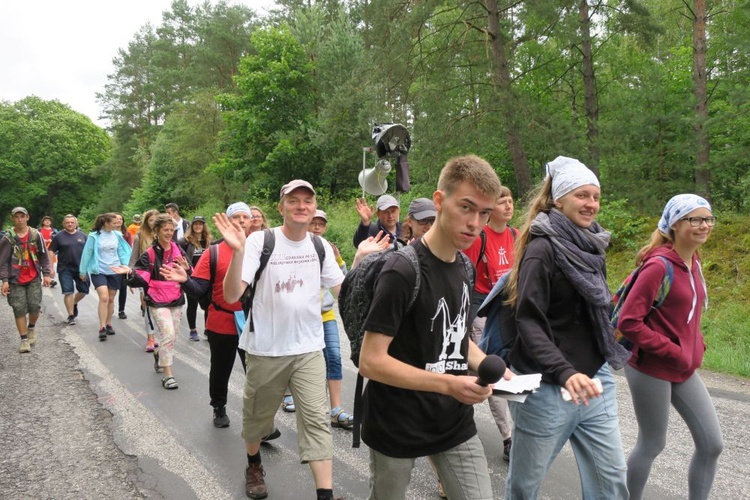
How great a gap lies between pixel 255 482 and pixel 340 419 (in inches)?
49.0

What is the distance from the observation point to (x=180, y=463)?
13.7 ft

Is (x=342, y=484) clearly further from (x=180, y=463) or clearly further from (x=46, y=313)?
(x=46, y=313)

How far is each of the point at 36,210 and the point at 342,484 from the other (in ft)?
211

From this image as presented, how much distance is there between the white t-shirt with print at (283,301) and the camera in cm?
354

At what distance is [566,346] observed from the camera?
2.43 m

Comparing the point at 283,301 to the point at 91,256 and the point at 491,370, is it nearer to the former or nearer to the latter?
the point at 491,370

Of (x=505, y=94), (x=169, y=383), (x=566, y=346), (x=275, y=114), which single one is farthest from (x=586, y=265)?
(x=275, y=114)

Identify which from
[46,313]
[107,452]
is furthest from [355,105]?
[107,452]

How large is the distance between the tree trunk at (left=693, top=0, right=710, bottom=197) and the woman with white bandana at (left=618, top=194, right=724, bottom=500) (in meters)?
A: 10.8

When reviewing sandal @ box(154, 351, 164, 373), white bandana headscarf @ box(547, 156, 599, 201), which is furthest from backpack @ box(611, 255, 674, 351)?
sandal @ box(154, 351, 164, 373)

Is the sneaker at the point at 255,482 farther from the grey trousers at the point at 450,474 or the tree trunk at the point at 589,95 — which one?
the tree trunk at the point at 589,95

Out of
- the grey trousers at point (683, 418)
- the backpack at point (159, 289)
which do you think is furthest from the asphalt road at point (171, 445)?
the backpack at point (159, 289)

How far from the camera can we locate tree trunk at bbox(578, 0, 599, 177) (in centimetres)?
1413

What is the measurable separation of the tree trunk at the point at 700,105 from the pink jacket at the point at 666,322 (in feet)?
35.5
